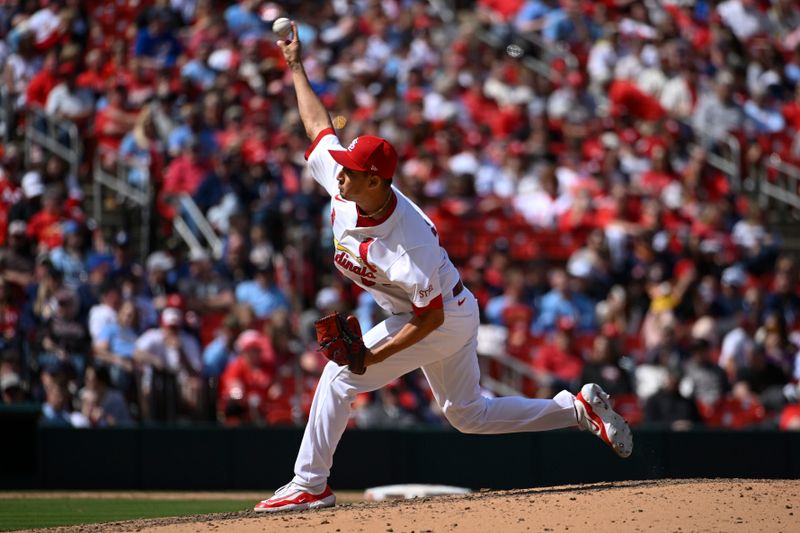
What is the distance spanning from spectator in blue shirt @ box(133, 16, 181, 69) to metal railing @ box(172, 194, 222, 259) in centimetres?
306

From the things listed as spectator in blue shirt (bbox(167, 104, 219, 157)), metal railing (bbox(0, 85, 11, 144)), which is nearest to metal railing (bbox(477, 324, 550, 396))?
spectator in blue shirt (bbox(167, 104, 219, 157))

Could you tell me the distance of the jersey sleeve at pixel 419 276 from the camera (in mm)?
6367

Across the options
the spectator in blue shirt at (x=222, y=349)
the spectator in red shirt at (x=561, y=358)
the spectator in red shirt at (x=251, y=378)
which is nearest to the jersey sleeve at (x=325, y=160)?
the spectator in red shirt at (x=251, y=378)

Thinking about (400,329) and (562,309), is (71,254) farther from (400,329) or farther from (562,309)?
(400,329)

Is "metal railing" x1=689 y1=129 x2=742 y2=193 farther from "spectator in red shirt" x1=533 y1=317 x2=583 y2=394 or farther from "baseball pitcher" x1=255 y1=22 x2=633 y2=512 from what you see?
"baseball pitcher" x1=255 y1=22 x2=633 y2=512

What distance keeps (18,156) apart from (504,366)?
210 inches

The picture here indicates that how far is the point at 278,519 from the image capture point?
6406 mm

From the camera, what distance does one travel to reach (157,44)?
53.5ft

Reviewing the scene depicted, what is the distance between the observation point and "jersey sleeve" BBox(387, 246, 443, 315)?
637cm

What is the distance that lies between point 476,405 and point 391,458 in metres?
4.64

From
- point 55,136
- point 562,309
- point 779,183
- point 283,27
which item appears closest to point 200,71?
point 55,136

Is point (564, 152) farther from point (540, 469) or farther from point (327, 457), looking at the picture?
point (327, 457)

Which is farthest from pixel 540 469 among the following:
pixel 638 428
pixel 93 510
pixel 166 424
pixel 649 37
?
pixel 649 37

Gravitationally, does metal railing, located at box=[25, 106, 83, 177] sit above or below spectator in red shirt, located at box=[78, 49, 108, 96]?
below
